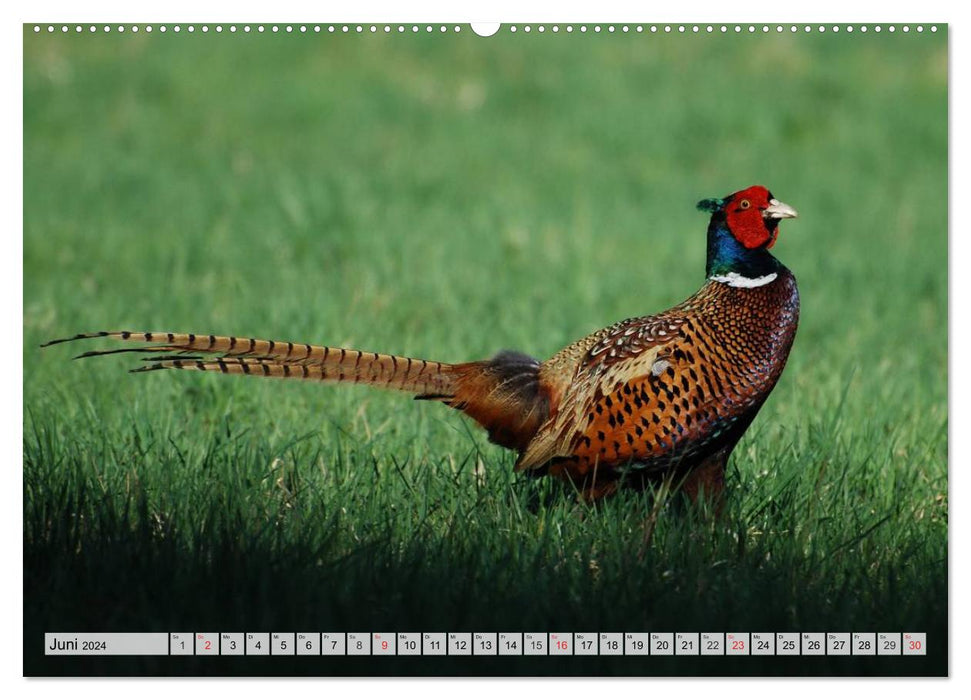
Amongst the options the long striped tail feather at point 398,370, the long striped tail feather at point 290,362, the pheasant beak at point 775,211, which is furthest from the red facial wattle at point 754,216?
the long striped tail feather at point 290,362

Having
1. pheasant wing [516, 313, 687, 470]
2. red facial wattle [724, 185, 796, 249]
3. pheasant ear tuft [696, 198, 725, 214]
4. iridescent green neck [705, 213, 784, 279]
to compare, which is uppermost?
pheasant ear tuft [696, 198, 725, 214]

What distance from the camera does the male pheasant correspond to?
358 cm

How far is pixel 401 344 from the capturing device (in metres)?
5.61

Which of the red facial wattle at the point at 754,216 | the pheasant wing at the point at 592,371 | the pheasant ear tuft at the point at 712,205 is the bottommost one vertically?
the pheasant wing at the point at 592,371

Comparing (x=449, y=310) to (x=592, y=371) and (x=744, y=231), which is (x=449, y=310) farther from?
(x=744, y=231)

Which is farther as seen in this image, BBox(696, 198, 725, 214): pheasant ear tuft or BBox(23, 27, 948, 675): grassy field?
BBox(696, 198, 725, 214): pheasant ear tuft

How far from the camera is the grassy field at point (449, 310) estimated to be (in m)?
3.50

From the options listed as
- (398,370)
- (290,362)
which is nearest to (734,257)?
(398,370)

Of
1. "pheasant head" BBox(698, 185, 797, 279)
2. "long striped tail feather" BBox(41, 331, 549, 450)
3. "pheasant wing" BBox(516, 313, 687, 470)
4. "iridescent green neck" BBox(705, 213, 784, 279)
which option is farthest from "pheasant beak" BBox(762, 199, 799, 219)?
"long striped tail feather" BBox(41, 331, 549, 450)

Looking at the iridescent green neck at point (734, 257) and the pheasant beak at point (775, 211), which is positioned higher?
the pheasant beak at point (775, 211)

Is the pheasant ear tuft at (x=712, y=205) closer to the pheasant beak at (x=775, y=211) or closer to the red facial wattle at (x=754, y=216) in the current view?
the red facial wattle at (x=754, y=216)

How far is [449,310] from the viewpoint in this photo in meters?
6.19

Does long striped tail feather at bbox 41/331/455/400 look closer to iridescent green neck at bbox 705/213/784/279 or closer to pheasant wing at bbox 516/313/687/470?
pheasant wing at bbox 516/313/687/470

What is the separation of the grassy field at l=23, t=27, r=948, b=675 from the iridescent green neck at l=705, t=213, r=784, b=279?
0.71 m
